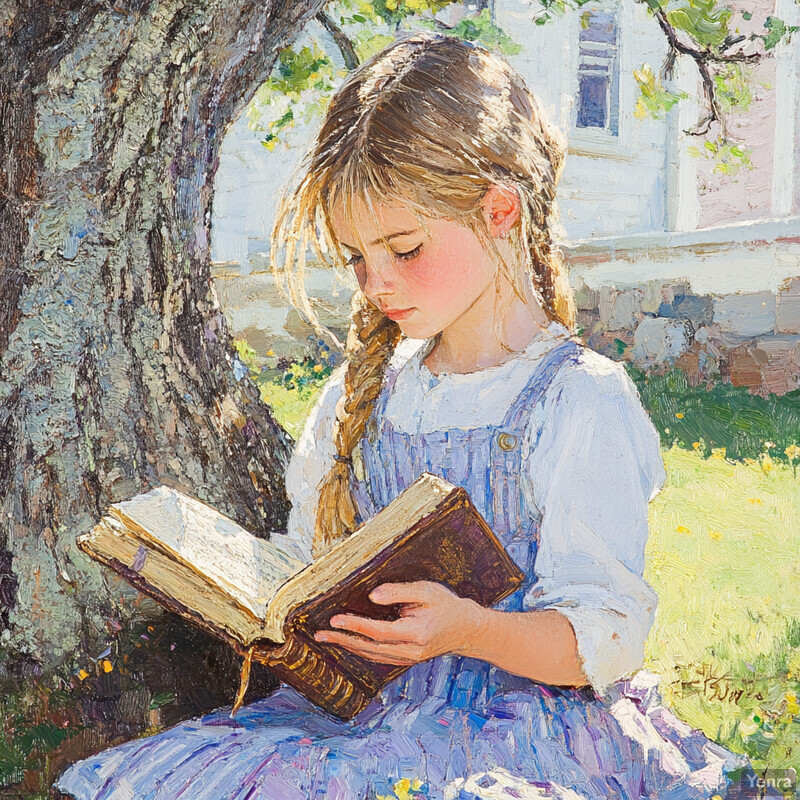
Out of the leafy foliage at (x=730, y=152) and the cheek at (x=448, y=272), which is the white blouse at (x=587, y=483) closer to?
the cheek at (x=448, y=272)

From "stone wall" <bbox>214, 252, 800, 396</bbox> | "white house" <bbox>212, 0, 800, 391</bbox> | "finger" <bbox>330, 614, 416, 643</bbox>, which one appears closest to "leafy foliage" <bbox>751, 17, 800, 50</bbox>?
"white house" <bbox>212, 0, 800, 391</bbox>

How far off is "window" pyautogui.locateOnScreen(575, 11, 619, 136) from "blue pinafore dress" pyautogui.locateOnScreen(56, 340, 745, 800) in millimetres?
1968

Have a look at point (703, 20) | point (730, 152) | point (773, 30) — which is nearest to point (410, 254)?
point (703, 20)

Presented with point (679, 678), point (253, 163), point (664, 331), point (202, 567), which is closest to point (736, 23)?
point (664, 331)

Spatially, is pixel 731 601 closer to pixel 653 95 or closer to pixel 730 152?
pixel 730 152

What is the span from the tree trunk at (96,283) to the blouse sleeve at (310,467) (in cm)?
17

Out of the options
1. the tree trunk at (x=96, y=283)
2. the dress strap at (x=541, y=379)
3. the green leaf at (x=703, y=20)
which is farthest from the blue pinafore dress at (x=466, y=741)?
the green leaf at (x=703, y=20)

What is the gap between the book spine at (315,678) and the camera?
4.68ft

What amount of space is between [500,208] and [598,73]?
2.08 meters

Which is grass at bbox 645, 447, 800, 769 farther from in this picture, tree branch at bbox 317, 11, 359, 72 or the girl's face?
tree branch at bbox 317, 11, 359, 72

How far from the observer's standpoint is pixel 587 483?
1523 millimetres

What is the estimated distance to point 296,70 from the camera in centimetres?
362

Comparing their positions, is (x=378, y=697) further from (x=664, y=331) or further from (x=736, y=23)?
(x=664, y=331)

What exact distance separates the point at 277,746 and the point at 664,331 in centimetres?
311
